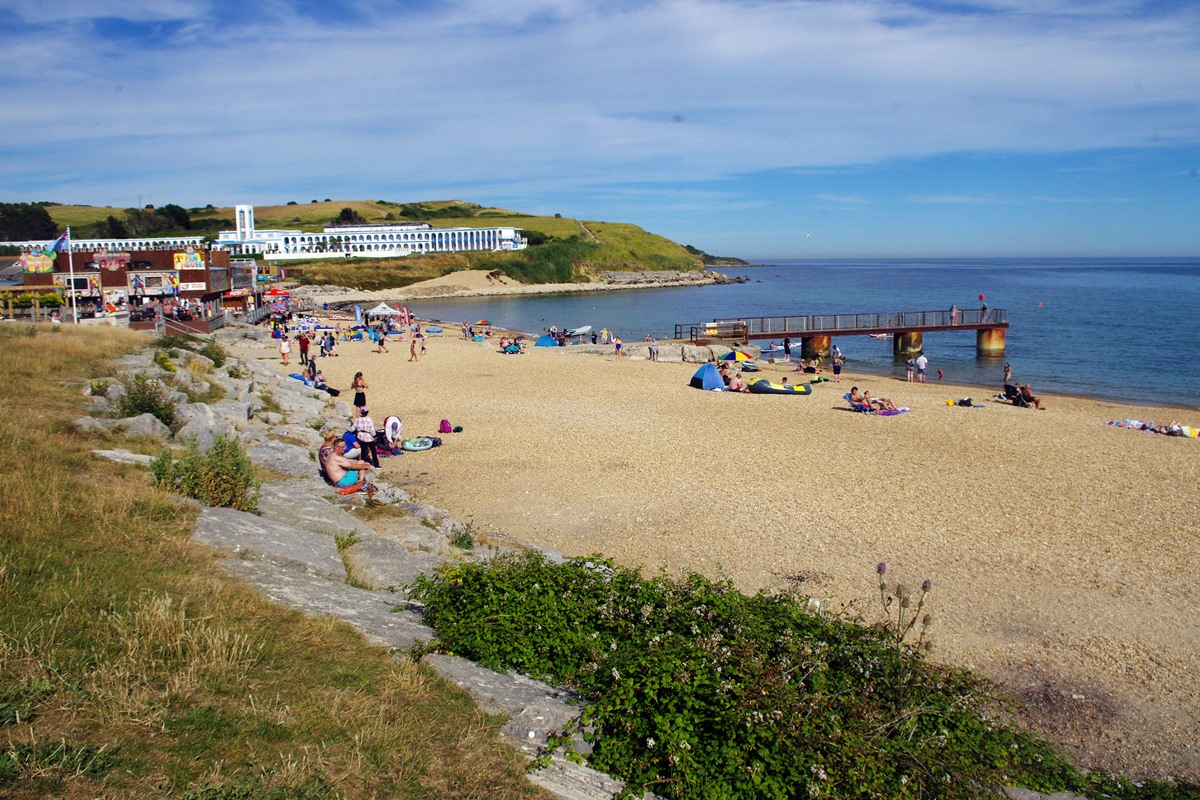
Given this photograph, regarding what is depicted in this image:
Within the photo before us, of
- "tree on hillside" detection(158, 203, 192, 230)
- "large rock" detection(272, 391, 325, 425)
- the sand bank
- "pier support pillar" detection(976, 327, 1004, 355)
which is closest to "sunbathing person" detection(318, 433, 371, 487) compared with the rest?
the sand bank

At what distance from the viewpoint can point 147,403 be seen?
11.2m

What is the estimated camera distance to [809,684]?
16.3ft

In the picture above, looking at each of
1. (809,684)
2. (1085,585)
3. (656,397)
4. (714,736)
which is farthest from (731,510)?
(656,397)

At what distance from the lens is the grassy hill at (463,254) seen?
103125 millimetres

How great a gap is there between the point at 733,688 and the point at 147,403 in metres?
9.92

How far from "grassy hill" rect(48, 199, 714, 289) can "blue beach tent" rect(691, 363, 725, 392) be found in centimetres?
7759

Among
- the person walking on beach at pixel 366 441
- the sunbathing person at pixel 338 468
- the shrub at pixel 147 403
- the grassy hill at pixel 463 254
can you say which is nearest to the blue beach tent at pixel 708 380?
the person walking on beach at pixel 366 441

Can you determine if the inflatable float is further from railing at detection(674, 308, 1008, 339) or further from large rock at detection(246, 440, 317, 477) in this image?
large rock at detection(246, 440, 317, 477)

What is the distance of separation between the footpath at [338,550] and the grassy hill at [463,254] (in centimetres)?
8659

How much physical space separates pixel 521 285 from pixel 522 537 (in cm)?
10004

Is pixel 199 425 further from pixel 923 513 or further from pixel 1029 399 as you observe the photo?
pixel 1029 399

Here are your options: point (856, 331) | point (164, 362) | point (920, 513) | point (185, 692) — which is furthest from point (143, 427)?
point (856, 331)

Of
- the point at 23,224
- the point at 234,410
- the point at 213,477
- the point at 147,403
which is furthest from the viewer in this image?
the point at 23,224

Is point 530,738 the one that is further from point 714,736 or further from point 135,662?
point 135,662
